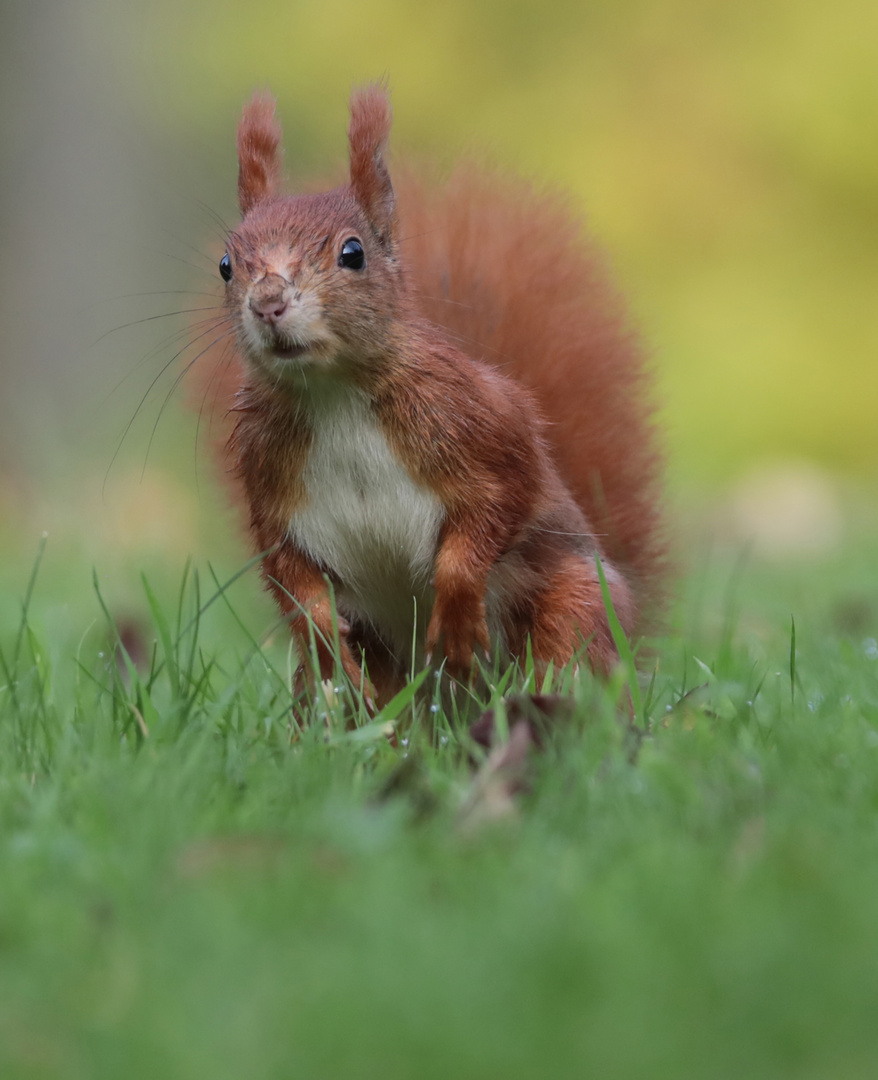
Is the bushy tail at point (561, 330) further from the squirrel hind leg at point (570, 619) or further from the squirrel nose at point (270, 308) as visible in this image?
the squirrel nose at point (270, 308)

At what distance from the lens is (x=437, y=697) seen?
1766mm

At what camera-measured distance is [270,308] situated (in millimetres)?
1718

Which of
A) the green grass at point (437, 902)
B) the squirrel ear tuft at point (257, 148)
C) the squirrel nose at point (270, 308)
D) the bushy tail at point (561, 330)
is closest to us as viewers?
the green grass at point (437, 902)

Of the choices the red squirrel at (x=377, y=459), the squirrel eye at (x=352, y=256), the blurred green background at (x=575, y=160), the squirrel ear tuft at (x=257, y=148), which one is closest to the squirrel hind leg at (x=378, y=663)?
the red squirrel at (x=377, y=459)

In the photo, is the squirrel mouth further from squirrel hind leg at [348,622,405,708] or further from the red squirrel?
squirrel hind leg at [348,622,405,708]

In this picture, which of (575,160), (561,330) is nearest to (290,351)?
(561,330)

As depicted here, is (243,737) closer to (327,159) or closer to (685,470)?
(327,159)

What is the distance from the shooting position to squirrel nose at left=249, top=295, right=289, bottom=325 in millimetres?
1717

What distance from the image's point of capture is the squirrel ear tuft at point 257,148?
79.0 inches

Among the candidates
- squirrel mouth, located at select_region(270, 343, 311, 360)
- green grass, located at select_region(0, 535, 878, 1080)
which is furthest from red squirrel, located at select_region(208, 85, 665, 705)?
green grass, located at select_region(0, 535, 878, 1080)

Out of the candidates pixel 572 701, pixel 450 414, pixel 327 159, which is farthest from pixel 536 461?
pixel 327 159

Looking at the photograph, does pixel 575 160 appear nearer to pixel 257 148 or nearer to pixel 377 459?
pixel 257 148

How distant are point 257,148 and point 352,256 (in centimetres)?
31

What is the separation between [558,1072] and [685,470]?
24.7 feet
